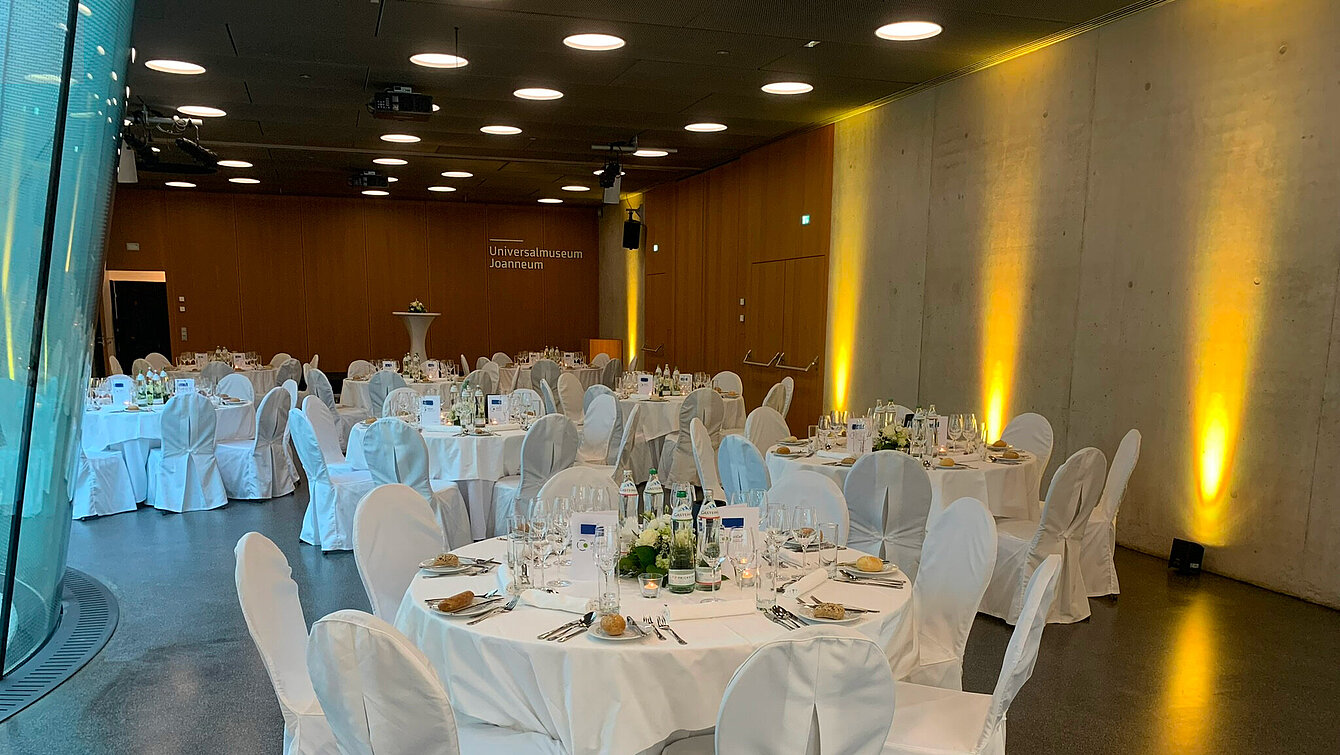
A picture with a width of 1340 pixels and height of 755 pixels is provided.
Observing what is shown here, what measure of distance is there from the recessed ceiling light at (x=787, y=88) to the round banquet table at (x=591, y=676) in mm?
6590

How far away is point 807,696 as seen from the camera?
6.88 ft

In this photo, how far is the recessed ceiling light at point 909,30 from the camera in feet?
21.1

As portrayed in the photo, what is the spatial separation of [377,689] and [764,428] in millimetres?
4789

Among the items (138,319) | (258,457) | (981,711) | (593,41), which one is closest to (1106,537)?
(981,711)

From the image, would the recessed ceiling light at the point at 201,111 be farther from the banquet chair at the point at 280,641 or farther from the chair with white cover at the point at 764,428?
the banquet chair at the point at 280,641

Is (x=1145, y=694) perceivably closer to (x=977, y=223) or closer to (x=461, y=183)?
(x=977, y=223)

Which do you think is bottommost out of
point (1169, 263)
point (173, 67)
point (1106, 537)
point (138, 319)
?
point (1106, 537)

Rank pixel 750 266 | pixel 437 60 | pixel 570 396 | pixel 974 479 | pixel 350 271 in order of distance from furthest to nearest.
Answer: pixel 350 271 → pixel 750 266 → pixel 570 396 → pixel 437 60 → pixel 974 479

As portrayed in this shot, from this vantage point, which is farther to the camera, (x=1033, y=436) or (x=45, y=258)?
(x=1033, y=436)

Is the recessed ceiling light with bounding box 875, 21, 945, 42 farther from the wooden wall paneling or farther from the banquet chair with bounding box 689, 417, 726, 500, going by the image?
the wooden wall paneling

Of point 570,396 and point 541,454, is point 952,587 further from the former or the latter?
point 570,396

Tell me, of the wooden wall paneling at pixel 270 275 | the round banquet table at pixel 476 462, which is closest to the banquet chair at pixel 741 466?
the round banquet table at pixel 476 462

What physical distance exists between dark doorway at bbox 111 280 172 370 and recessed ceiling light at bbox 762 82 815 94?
1355 centimetres

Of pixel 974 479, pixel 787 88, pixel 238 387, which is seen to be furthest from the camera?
pixel 238 387
